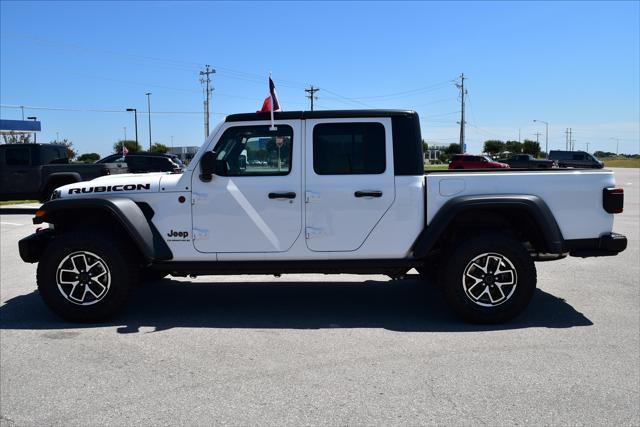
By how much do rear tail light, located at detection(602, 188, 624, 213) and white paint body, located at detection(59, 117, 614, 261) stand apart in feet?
0.15

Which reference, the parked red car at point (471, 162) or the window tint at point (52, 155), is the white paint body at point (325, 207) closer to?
the window tint at point (52, 155)

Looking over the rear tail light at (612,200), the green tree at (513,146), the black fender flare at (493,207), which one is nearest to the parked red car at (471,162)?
the rear tail light at (612,200)

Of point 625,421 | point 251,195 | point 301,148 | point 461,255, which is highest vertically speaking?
point 301,148

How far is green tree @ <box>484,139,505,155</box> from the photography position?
110125 millimetres

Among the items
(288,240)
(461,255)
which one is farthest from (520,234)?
(288,240)

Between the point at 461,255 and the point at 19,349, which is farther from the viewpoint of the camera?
the point at 461,255

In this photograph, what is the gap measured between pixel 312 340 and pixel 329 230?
3.59 ft

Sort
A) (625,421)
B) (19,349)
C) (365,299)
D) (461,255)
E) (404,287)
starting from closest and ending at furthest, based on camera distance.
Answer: (625,421)
(19,349)
(461,255)
(365,299)
(404,287)

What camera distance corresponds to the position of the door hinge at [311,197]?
5.46 meters

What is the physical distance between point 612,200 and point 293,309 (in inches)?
132

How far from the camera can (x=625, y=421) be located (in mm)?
3432

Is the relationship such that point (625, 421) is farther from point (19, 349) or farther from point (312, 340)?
point (19, 349)

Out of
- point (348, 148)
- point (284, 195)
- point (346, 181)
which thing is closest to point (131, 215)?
point (284, 195)

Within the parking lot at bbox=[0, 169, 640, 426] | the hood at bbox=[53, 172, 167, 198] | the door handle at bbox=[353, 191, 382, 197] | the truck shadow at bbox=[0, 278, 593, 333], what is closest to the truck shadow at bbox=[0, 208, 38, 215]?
the parking lot at bbox=[0, 169, 640, 426]
